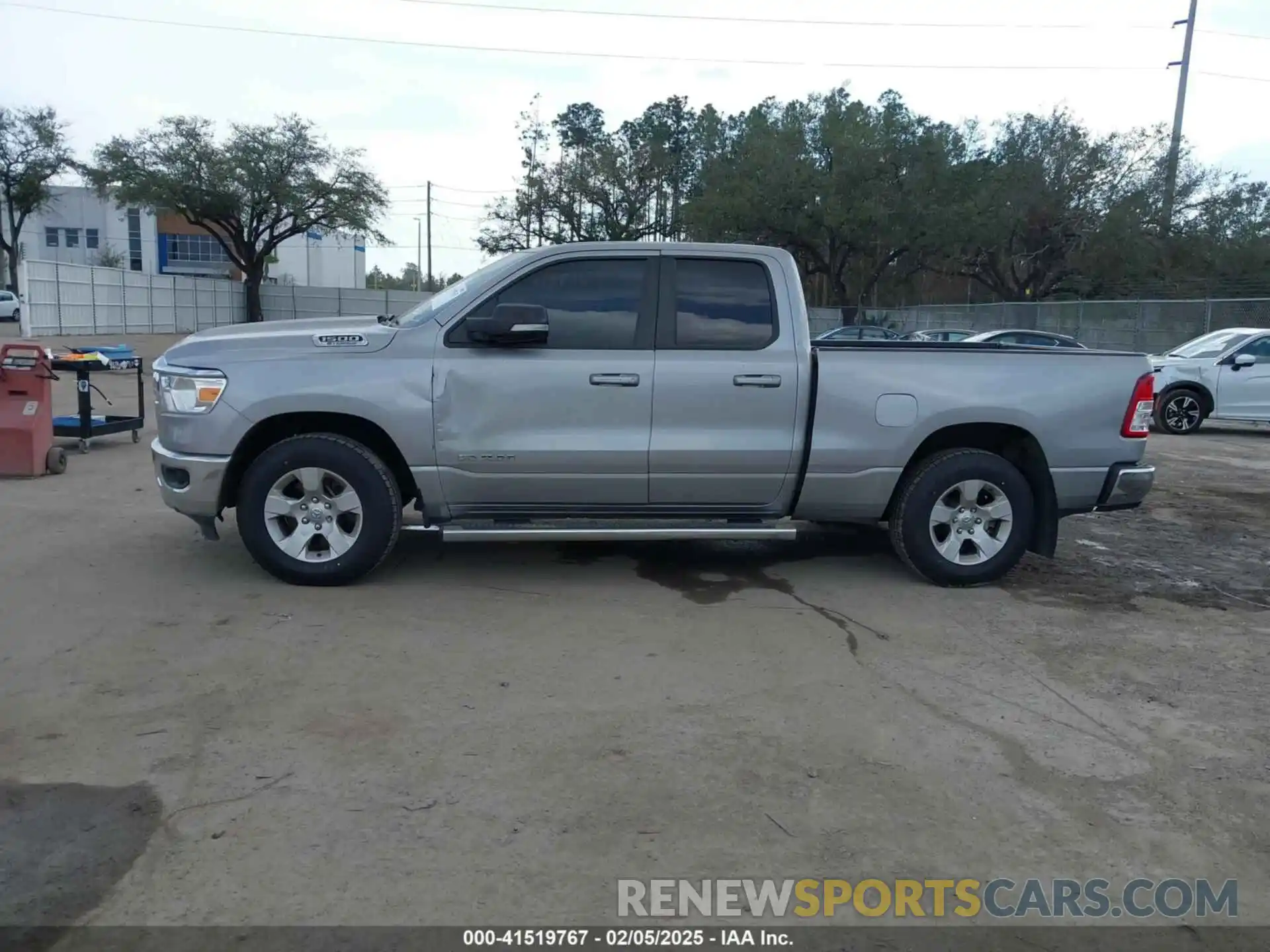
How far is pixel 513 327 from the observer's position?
5797 mm

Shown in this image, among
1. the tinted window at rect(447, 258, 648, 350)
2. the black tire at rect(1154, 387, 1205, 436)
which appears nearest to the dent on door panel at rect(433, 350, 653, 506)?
the tinted window at rect(447, 258, 648, 350)

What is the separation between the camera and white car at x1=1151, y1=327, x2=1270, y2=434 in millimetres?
15648

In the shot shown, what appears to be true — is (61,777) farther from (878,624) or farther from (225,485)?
(878,624)

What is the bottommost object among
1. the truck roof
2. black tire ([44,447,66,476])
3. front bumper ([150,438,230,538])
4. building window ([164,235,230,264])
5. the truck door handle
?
black tire ([44,447,66,476])

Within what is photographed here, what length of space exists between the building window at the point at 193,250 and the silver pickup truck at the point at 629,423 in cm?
7824

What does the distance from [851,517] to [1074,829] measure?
309cm

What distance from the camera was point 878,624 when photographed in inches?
223

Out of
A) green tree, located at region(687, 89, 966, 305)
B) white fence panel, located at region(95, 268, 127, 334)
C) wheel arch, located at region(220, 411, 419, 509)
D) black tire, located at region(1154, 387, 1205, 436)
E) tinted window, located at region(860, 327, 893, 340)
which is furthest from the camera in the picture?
white fence panel, located at region(95, 268, 127, 334)

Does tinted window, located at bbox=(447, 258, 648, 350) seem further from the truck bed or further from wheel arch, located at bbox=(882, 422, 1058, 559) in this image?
wheel arch, located at bbox=(882, 422, 1058, 559)

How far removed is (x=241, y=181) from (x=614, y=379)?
137 ft

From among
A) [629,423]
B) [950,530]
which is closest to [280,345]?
[629,423]

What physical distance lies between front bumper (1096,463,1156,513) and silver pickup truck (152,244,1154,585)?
0.02m

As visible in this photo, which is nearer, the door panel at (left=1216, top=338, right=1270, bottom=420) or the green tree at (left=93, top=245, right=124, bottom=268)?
the door panel at (left=1216, top=338, right=1270, bottom=420)
